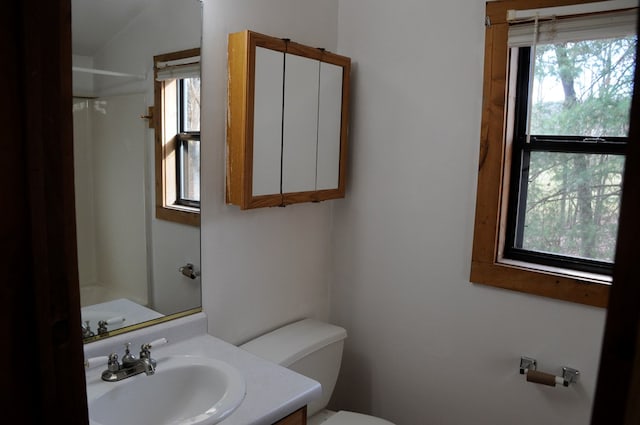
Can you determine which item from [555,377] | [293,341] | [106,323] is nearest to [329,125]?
[293,341]

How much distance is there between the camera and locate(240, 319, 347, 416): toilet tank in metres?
1.80

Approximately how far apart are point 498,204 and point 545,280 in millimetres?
312

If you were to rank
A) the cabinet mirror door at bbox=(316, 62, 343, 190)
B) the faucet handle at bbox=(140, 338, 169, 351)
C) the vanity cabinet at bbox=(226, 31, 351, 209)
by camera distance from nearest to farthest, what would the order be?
1. the faucet handle at bbox=(140, 338, 169, 351)
2. the vanity cabinet at bbox=(226, 31, 351, 209)
3. the cabinet mirror door at bbox=(316, 62, 343, 190)

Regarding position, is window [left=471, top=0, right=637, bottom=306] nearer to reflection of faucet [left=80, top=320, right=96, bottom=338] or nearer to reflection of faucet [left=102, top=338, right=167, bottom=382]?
reflection of faucet [left=102, top=338, right=167, bottom=382]

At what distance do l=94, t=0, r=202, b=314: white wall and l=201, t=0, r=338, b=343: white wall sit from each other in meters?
0.05

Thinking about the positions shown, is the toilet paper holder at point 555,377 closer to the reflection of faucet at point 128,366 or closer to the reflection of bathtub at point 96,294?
the reflection of faucet at point 128,366

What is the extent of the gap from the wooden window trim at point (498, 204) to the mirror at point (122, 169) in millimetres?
1034

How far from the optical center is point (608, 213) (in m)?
1.64

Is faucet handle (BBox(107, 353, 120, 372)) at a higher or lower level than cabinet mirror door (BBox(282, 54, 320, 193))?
lower

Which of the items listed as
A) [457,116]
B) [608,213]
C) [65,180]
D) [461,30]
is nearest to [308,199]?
[457,116]

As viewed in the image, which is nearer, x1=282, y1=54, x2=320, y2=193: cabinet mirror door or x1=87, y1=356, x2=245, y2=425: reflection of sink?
x1=87, y1=356, x2=245, y2=425: reflection of sink

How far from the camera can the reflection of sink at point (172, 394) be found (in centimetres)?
127

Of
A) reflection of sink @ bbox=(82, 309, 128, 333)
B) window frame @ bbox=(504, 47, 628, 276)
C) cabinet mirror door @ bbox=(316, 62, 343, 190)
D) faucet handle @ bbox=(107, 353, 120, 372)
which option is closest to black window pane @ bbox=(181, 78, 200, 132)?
cabinet mirror door @ bbox=(316, 62, 343, 190)

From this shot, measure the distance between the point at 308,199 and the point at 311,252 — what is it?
34 cm
